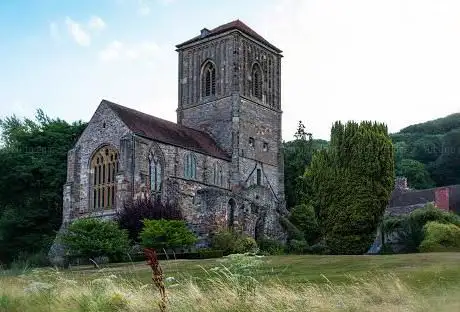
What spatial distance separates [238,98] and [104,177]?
13.3m

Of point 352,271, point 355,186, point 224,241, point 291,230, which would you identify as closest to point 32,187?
point 224,241

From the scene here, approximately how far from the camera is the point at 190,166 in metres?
48.8

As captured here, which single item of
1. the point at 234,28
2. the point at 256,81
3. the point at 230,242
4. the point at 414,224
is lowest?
the point at 230,242

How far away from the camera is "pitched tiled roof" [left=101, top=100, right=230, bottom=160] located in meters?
46.1

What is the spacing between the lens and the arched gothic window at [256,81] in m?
57.5

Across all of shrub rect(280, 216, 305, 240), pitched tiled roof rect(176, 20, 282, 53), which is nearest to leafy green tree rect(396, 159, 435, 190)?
pitched tiled roof rect(176, 20, 282, 53)

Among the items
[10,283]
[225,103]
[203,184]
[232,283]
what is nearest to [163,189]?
[203,184]

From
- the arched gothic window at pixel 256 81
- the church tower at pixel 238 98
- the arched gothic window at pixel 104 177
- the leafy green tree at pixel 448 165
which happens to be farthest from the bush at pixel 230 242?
the leafy green tree at pixel 448 165

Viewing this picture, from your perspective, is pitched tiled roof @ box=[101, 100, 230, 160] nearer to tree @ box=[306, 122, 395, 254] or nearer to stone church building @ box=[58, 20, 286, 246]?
stone church building @ box=[58, 20, 286, 246]

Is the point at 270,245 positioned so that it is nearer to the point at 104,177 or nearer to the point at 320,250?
the point at 320,250

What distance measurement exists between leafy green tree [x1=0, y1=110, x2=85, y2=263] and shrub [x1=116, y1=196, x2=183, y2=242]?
8.59 metres

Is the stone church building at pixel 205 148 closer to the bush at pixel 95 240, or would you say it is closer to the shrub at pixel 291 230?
the shrub at pixel 291 230

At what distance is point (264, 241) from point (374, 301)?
3553 cm

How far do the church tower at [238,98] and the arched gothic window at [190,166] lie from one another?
468 cm
